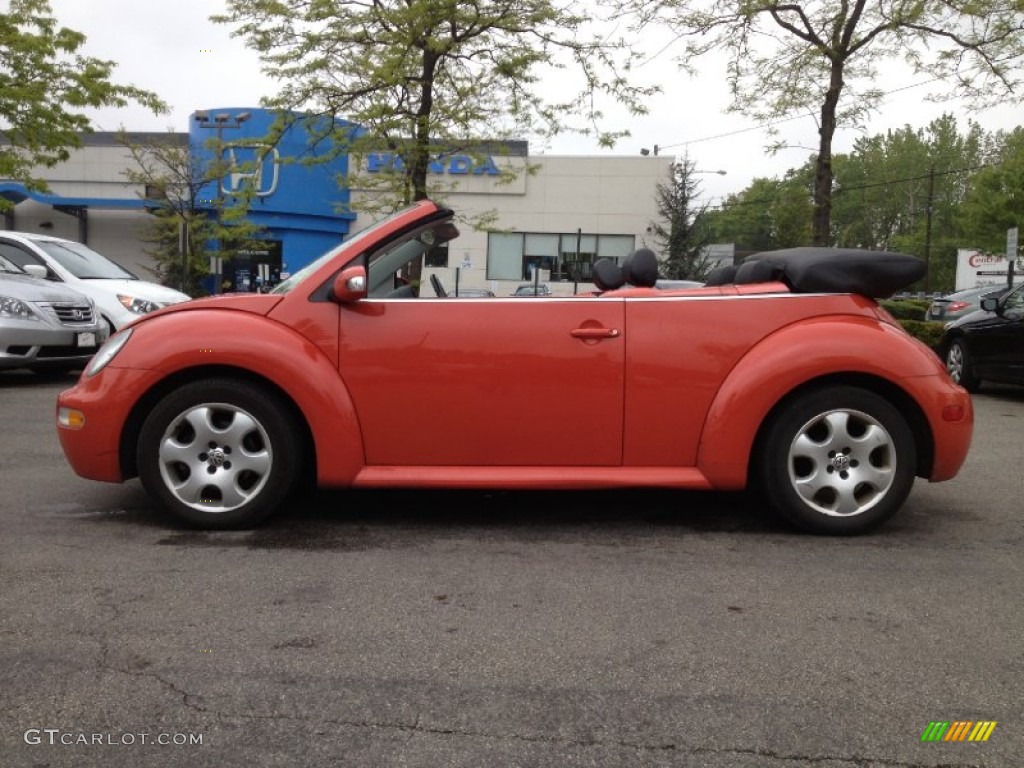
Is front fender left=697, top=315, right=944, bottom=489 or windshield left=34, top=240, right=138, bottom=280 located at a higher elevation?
windshield left=34, top=240, right=138, bottom=280

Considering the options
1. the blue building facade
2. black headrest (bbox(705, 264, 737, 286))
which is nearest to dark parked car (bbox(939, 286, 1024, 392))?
black headrest (bbox(705, 264, 737, 286))

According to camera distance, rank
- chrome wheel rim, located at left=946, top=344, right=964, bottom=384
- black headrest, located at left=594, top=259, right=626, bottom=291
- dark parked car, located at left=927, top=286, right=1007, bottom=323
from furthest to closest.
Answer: dark parked car, located at left=927, top=286, right=1007, bottom=323 < chrome wheel rim, located at left=946, top=344, right=964, bottom=384 < black headrest, located at left=594, top=259, right=626, bottom=291

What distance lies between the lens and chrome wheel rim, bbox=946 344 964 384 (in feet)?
35.8

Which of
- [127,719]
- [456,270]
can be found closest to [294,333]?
[456,270]

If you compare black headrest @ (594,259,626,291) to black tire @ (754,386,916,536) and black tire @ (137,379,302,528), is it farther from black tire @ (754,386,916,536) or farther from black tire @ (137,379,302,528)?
black tire @ (137,379,302,528)

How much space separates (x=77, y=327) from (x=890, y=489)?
8.95 m

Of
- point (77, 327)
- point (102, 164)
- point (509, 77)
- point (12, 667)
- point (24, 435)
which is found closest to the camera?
point (12, 667)

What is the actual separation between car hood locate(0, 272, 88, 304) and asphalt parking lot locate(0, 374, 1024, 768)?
5.89m

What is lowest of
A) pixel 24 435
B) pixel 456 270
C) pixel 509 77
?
pixel 24 435

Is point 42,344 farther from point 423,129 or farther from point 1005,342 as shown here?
point 1005,342

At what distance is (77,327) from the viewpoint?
985 cm

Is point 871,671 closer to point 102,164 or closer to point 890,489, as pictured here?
point 890,489

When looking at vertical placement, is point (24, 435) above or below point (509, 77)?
below

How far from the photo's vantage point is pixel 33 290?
969 centimetres
